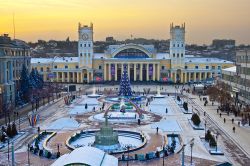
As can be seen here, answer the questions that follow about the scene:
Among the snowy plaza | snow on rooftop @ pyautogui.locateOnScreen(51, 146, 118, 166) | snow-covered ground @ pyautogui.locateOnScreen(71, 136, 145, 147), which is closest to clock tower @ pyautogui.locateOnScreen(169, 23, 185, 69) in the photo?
the snowy plaza

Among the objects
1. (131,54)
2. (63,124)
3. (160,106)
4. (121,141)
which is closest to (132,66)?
(131,54)

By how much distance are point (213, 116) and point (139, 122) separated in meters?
13.3

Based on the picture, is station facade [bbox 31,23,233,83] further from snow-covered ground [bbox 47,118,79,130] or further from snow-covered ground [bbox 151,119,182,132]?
snow-covered ground [bbox 151,119,182,132]

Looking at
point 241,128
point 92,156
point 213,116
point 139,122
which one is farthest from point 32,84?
point 92,156

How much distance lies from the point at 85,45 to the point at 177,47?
28.9 m

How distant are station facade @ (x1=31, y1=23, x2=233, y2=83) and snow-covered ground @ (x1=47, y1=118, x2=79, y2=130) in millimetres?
61121

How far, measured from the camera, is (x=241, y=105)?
66625 mm

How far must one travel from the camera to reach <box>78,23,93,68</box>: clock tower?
114 meters

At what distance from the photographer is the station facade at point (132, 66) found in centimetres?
11338

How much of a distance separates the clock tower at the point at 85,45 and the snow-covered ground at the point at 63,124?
6195cm

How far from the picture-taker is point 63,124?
5000 centimetres

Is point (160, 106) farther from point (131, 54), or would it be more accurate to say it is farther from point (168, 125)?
point (131, 54)

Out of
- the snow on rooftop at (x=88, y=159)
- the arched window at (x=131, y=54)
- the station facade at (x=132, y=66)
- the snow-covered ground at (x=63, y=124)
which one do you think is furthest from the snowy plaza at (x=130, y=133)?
the arched window at (x=131, y=54)

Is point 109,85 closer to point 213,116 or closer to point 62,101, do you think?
point 62,101
